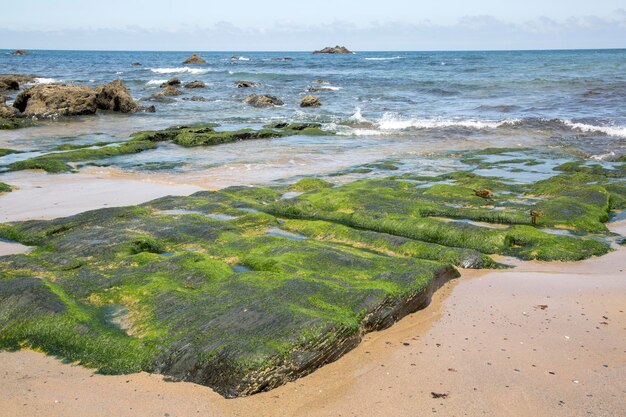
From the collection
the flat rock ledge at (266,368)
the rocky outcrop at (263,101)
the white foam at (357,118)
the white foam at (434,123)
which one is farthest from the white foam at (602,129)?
the flat rock ledge at (266,368)

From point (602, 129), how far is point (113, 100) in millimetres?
24796

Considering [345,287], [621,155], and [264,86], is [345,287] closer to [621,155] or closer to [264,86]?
[621,155]

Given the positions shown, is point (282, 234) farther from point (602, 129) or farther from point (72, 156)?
point (602, 129)

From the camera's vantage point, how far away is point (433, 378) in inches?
212

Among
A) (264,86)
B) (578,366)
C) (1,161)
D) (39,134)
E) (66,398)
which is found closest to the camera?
(66,398)

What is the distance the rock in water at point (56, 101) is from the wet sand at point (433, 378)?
2732cm

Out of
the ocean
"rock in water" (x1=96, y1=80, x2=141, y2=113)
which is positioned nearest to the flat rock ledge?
the ocean

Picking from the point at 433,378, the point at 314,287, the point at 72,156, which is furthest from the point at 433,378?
the point at 72,156

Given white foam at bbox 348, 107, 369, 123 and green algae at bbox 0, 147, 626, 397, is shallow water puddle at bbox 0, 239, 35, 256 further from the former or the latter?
white foam at bbox 348, 107, 369, 123

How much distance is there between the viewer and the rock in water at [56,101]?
30.1m

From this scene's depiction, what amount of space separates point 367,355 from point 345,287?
1.09m

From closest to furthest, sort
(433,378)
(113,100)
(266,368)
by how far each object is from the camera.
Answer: (266,368), (433,378), (113,100)

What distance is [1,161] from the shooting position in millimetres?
17812

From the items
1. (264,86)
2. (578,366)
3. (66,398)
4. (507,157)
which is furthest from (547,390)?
(264,86)
